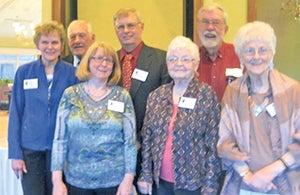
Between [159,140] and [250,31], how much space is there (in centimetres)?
74

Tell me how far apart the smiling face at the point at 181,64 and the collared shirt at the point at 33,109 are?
690 mm

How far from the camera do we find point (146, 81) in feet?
7.79

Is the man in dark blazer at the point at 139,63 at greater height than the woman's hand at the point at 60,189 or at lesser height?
greater

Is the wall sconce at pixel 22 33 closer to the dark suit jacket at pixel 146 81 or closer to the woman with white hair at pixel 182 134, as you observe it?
the dark suit jacket at pixel 146 81

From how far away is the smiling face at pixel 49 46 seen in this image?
2.23m

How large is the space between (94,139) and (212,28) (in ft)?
4.20

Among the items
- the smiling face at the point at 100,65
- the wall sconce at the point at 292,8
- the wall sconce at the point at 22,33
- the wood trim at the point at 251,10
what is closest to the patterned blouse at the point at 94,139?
the smiling face at the point at 100,65

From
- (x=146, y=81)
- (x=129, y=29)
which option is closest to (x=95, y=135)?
(x=146, y=81)

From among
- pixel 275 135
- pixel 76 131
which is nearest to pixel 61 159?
pixel 76 131

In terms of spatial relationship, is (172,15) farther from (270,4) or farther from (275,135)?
(275,135)

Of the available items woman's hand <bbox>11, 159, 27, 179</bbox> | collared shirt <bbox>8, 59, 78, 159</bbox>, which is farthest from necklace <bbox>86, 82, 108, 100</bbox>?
woman's hand <bbox>11, 159, 27, 179</bbox>

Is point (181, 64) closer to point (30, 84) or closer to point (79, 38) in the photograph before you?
point (30, 84)

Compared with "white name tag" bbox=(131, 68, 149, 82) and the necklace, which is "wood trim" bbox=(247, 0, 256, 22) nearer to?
"white name tag" bbox=(131, 68, 149, 82)

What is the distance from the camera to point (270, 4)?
15.6 feet
